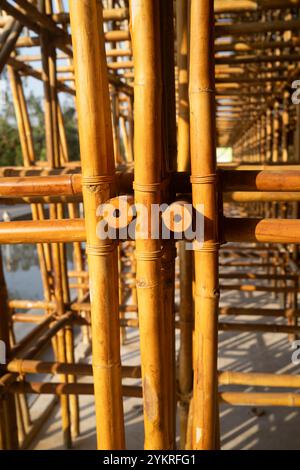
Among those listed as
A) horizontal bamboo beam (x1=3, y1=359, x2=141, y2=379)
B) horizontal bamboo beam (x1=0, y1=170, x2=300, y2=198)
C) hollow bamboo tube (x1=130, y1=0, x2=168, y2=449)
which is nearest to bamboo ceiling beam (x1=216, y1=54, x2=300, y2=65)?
horizontal bamboo beam (x1=0, y1=170, x2=300, y2=198)

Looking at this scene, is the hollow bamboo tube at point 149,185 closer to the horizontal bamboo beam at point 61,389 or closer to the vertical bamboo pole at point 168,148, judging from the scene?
the vertical bamboo pole at point 168,148

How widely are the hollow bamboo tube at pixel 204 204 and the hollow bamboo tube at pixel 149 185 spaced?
→ 160mm

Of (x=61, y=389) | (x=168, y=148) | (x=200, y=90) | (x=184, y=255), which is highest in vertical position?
(x=200, y=90)

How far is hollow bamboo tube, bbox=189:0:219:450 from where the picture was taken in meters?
1.53

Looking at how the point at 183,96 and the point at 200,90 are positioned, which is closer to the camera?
the point at 200,90

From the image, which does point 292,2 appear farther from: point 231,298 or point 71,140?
point 71,140

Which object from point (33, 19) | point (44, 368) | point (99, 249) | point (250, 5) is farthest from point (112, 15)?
point (44, 368)

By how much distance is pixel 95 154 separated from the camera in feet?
5.03

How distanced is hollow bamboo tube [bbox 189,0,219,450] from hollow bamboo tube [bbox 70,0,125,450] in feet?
1.24

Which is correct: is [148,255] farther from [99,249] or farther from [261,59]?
[261,59]

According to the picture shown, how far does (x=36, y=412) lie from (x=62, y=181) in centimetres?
450

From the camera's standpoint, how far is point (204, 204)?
1.63m

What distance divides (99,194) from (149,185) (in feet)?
0.71

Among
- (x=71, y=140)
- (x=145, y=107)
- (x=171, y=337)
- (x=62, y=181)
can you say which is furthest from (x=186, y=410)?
(x=71, y=140)
